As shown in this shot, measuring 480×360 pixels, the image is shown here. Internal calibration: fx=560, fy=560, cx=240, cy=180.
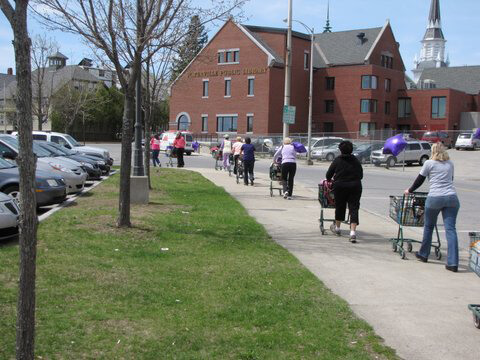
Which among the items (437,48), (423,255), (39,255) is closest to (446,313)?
(423,255)

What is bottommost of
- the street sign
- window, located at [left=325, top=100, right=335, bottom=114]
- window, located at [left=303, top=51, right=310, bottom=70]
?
the street sign

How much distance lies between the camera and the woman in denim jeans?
304 inches

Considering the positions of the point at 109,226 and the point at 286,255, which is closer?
the point at 286,255

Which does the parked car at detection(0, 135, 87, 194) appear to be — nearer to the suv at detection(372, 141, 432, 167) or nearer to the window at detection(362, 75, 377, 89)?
the suv at detection(372, 141, 432, 167)

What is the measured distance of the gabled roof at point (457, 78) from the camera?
2762 inches

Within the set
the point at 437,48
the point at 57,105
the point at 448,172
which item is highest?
the point at 437,48

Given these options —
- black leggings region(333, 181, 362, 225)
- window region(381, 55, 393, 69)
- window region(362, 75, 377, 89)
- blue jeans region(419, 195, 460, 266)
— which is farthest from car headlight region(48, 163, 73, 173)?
window region(381, 55, 393, 69)

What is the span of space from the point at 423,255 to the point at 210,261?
10.6 feet

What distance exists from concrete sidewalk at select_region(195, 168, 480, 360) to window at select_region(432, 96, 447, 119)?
53.5 metres

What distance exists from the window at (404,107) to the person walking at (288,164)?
5096cm

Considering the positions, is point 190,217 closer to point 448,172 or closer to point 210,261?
point 210,261

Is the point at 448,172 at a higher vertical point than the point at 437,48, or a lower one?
lower

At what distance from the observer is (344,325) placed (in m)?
5.20

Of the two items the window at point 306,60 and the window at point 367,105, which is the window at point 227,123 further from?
the window at point 367,105
